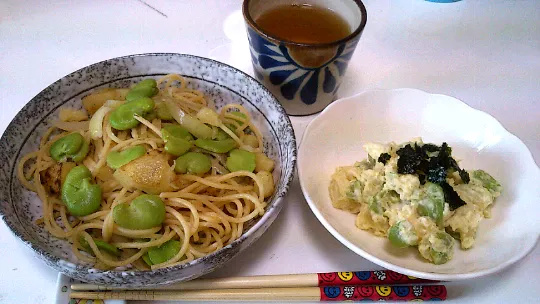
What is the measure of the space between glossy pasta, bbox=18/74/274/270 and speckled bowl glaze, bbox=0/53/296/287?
4cm

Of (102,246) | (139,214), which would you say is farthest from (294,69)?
(102,246)

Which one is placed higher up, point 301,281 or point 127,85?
point 127,85

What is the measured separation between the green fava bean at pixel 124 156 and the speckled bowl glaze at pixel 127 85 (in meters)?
0.27

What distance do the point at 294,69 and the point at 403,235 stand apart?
0.73 meters

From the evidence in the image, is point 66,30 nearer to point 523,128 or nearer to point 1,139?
point 1,139

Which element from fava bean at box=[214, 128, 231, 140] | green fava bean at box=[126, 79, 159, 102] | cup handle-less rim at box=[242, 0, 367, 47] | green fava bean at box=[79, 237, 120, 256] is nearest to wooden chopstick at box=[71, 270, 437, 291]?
green fava bean at box=[79, 237, 120, 256]

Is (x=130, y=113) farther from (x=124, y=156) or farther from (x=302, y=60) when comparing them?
(x=302, y=60)

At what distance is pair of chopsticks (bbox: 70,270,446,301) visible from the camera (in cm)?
121

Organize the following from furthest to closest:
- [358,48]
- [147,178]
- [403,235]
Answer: [358,48]
[147,178]
[403,235]

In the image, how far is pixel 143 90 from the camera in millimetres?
1541

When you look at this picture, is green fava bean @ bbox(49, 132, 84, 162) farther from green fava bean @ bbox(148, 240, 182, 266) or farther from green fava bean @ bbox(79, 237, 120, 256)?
green fava bean @ bbox(148, 240, 182, 266)

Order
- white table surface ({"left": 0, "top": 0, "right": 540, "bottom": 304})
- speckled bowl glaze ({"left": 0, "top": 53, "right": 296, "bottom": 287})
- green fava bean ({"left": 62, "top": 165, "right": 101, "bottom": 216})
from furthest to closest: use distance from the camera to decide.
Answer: white table surface ({"left": 0, "top": 0, "right": 540, "bottom": 304})
green fava bean ({"left": 62, "top": 165, "right": 101, "bottom": 216})
speckled bowl glaze ({"left": 0, "top": 53, "right": 296, "bottom": 287})

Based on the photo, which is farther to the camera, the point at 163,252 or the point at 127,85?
the point at 127,85

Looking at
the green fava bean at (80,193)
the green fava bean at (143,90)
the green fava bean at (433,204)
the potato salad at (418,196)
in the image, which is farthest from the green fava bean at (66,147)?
the green fava bean at (433,204)
